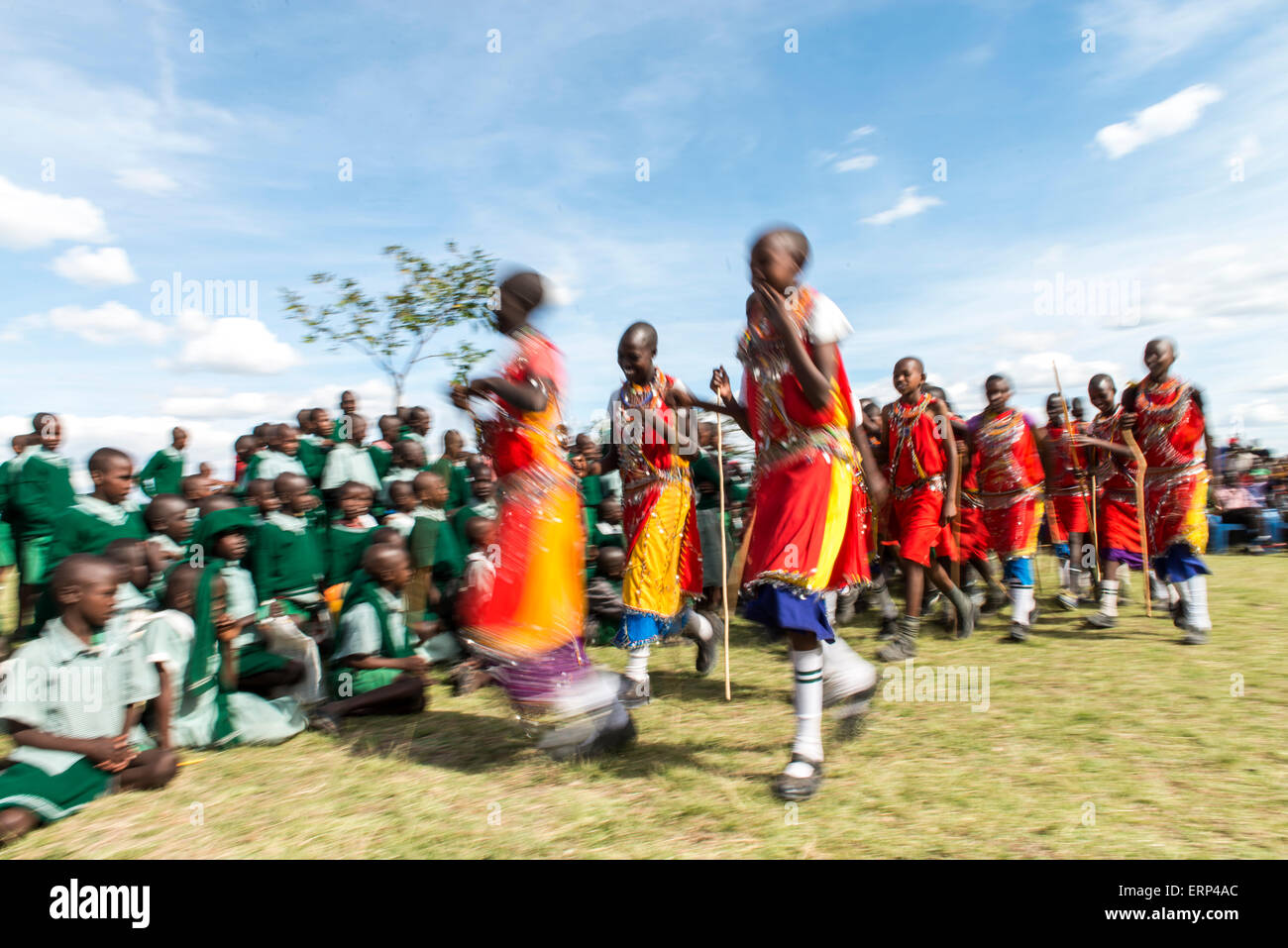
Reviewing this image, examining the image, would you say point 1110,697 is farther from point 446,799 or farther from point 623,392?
point 446,799

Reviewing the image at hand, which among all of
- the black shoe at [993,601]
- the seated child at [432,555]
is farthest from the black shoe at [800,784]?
the black shoe at [993,601]

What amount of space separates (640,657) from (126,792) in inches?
101

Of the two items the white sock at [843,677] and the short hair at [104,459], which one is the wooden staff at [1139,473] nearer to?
the white sock at [843,677]

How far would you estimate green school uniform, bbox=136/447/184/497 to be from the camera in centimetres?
843

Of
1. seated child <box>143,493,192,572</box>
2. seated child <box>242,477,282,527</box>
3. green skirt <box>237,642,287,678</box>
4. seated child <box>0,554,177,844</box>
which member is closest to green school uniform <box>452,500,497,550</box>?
seated child <box>242,477,282,527</box>

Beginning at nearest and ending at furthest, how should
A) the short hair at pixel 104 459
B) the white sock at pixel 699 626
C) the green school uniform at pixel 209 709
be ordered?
the green school uniform at pixel 209 709, the short hair at pixel 104 459, the white sock at pixel 699 626

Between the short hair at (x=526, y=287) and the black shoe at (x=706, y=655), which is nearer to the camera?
the short hair at (x=526, y=287)

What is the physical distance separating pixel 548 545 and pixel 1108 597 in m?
5.56

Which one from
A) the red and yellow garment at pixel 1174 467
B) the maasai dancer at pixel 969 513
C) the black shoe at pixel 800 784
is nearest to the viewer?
the black shoe at pixel 800 784

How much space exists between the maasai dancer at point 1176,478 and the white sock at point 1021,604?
3.25 ft

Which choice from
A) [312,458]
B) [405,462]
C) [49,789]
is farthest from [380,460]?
[49,789]

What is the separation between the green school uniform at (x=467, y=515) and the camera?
6.71 m

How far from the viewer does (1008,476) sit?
23.1 feet
